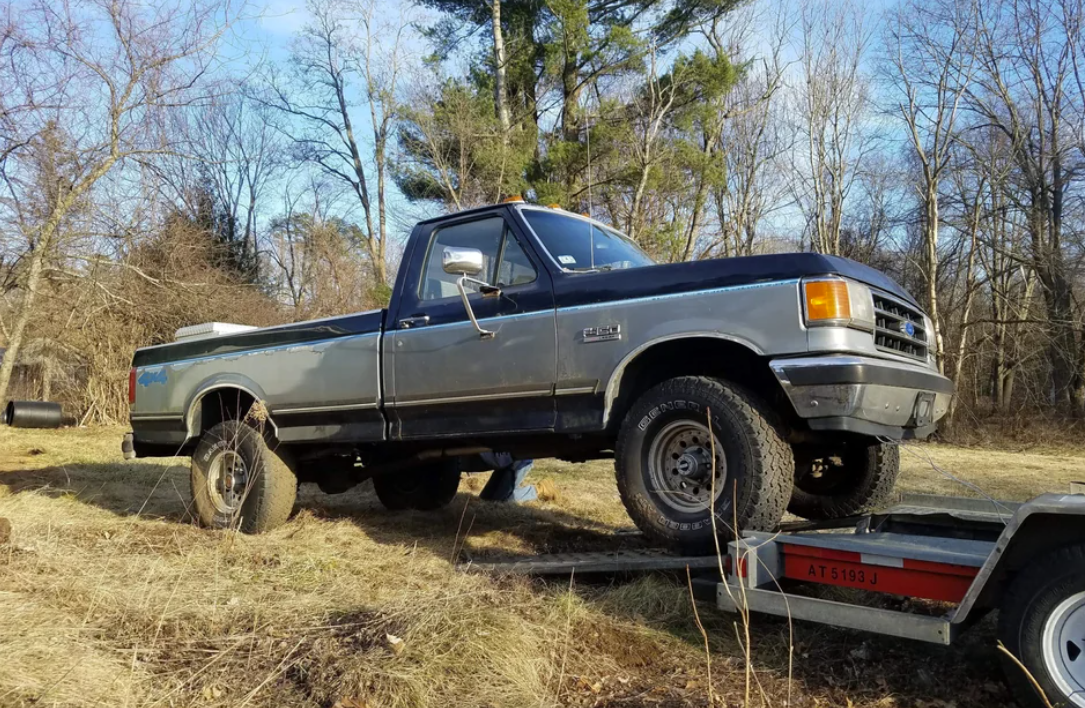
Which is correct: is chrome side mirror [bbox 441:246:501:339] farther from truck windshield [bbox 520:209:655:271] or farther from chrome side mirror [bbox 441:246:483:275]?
truck windshield [bbox 520:209:655:271]

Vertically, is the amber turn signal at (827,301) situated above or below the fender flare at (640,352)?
above

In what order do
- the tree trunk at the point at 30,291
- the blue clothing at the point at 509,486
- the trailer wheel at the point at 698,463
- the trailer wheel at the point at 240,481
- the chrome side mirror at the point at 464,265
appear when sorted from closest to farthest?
the trailer wheel at the point at 698,463
the chrome side mirror at the point at 464,265
the trailer wheel at the point at 240,481
the blue clothing at the point at 509,486
the tree trunk at the point at 30,291

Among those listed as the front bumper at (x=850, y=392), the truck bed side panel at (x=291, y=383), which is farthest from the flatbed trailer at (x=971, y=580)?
the truck bed side panel at (x=291, y=383)

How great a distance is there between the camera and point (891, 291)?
4113mm

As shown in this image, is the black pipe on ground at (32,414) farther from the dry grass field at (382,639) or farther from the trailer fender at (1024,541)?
the trailer fender at (1024,541)

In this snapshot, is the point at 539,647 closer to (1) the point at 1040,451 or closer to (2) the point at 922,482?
(2) the point at 922,482

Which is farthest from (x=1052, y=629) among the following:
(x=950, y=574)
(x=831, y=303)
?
(x=831, y=303)

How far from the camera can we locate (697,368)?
162 inches

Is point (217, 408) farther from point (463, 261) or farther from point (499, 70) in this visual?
point (499, 70)

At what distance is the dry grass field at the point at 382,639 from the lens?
9.07ft

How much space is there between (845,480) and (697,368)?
58.6 inches

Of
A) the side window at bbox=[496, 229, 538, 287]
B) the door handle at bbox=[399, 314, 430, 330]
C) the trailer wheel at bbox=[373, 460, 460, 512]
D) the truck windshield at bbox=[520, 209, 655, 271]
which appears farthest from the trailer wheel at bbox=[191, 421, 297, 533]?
the truck windshield at bbox=[520, 209, 655, 271]

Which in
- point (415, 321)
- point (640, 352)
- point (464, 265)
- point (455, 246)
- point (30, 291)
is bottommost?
point (640, 352)

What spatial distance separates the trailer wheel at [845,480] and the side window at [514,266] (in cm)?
190
